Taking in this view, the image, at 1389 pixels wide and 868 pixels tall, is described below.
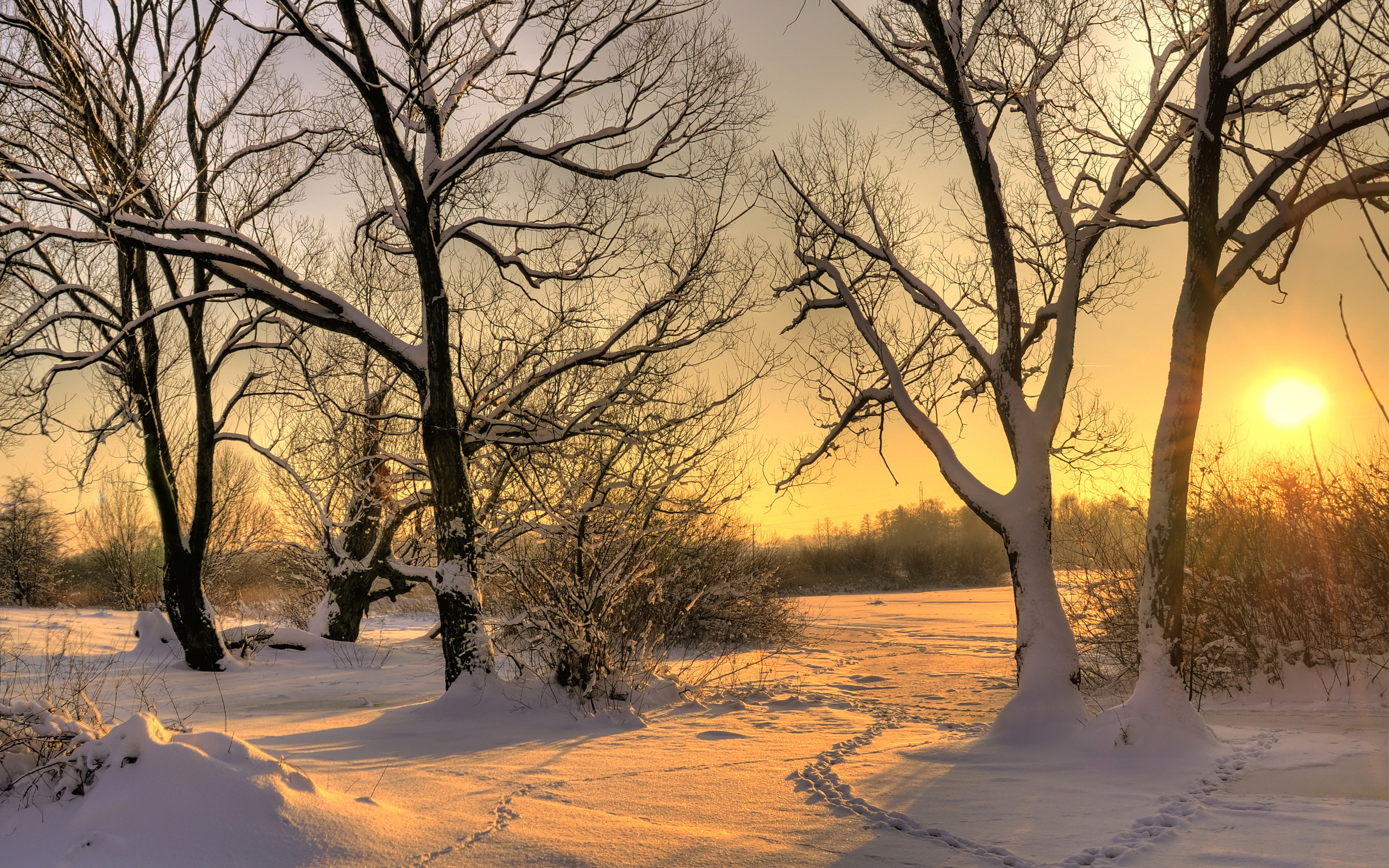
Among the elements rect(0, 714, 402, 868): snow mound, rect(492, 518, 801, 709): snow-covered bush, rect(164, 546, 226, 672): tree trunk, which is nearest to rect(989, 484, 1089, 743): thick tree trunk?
rect(492, 518, 801, 709): snow-covered bush

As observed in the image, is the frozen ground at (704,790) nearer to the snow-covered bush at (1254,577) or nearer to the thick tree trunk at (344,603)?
the snow-covered bush at (1254,577)

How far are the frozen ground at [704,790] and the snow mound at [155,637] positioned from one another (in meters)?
3.97

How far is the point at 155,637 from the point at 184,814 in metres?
11.8

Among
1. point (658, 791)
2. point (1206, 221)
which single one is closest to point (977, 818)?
point (658, 791)

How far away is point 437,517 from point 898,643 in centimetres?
1151

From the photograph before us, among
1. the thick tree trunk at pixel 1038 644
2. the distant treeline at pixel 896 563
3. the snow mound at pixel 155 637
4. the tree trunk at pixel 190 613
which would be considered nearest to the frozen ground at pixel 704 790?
the thick tree trunk at pixel 1038 644

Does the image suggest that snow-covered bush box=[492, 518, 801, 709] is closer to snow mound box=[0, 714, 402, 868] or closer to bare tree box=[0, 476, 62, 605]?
snow mound box=[0, 714, 402, 868]

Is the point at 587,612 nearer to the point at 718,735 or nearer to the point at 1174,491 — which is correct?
the point at 718,735

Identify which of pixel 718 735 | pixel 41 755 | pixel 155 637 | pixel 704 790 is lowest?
pixel 718 735

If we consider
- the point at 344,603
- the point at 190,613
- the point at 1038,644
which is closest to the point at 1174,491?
the point at 1038,644

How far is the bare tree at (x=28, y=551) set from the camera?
32062mm

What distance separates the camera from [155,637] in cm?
1312

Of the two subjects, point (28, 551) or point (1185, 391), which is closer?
point (1185, 391)

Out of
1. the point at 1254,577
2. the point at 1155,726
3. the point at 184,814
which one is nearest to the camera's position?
the point at 184,814
